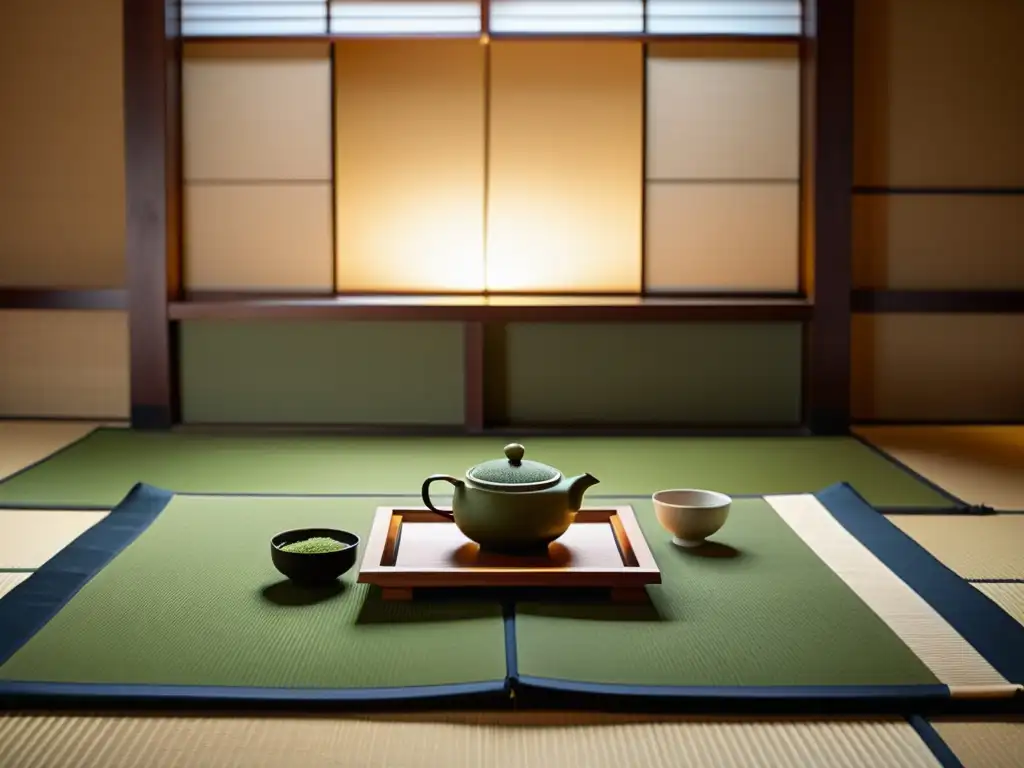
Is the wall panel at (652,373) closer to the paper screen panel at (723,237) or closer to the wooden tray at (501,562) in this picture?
the paper screen panel at (723,237)

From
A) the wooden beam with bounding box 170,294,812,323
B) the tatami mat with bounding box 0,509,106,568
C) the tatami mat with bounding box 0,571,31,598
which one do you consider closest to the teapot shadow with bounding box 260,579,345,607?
the tatami mat with bounding box 0,571,31,598

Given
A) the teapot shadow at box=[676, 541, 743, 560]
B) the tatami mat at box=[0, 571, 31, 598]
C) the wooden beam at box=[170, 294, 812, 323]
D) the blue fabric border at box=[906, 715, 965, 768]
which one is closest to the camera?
the blue fabric border at box=[906, 715, 965, 768]

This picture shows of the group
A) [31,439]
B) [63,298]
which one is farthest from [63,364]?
[31,439]

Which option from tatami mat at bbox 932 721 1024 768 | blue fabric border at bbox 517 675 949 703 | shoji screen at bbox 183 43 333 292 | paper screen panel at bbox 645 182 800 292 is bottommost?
tatami mat at bbox 932 721 1024 768

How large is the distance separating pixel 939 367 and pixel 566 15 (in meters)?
2.21

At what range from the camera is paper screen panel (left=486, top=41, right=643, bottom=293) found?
192 inches

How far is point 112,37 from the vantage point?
15.8 feet

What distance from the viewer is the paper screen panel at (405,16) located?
4.87 metres

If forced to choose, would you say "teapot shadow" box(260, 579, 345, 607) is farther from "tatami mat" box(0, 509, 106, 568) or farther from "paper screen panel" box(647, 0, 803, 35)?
"paper screen panel" box(647, 0, 803, 35)

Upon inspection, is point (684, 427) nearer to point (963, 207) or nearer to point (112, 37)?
point (963, 207)

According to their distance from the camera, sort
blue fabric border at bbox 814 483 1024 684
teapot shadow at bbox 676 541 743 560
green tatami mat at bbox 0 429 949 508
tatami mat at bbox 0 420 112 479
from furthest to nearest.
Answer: tatami mat at bbox 0 420 112 479 < green tatami mat at bbox 0 429 949 508 < teapot shadow at bbox 676 541 743 560 < blue fabric border at bbox 814 483 1024 684

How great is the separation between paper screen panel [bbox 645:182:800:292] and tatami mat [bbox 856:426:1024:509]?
2.64 ft

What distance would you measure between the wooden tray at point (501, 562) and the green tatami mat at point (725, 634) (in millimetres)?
72

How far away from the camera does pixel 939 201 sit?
15.8 feet
